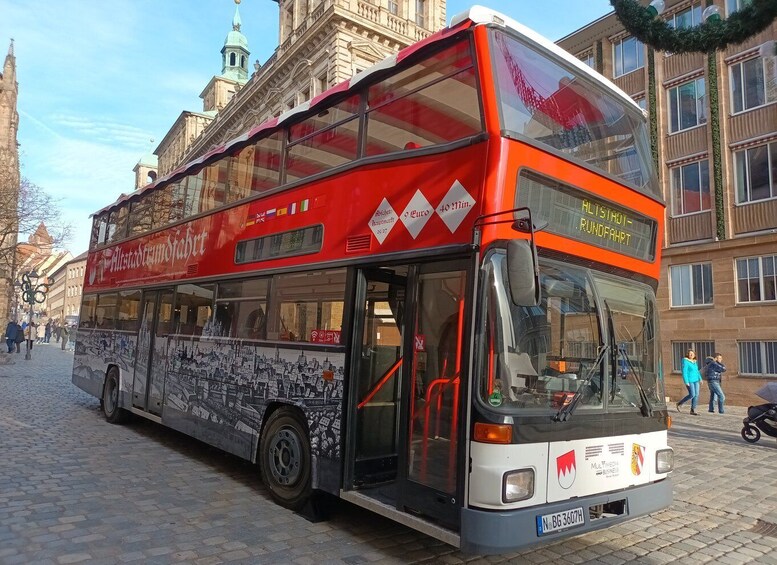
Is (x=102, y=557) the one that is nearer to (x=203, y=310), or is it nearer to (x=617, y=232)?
(x=203, y=310)

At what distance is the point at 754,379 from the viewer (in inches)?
758

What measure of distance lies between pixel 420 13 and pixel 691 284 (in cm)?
2145

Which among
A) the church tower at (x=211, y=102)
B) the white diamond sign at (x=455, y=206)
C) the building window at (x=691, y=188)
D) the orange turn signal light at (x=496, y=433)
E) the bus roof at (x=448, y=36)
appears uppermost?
the church tower at (x=211, y=102)

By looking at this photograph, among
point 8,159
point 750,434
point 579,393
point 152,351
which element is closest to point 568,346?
point 579,393

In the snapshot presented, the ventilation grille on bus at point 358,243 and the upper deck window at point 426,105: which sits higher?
the upper deck window at point 426,105

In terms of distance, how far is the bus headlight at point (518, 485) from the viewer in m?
3.82

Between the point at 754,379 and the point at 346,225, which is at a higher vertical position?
the point at 346,225

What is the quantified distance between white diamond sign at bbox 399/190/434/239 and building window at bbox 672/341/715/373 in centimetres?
1905

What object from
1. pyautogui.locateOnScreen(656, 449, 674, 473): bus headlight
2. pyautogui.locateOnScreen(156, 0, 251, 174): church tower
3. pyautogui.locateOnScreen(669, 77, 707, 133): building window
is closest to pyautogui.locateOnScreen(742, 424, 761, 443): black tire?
pyautogui.locateOnScreen(656, 449, 674, 473): bus headlight

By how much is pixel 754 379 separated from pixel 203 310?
18.8m

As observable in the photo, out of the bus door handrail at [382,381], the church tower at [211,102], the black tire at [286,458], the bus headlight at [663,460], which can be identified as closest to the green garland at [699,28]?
the bus headlight at [663,460]

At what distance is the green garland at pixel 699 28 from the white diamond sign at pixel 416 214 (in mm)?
4620

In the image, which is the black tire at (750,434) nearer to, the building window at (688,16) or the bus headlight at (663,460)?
the bus headlight at (663,460)

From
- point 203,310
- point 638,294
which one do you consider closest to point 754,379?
point 638,294
